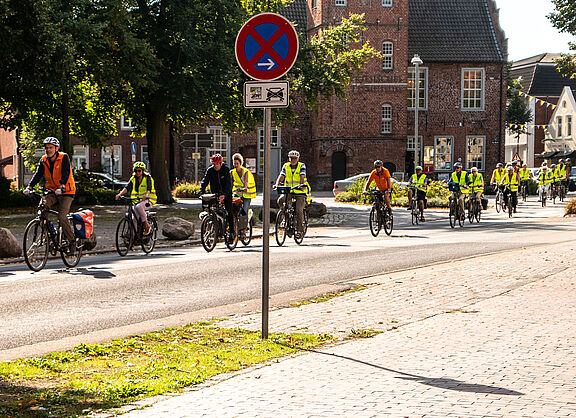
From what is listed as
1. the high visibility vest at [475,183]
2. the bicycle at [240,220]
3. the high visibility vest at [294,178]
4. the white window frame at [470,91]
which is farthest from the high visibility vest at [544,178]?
the bicycle at [240,220]

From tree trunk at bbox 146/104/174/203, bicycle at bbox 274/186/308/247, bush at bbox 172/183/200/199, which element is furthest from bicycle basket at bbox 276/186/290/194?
bush at bbox 172/183/200/199

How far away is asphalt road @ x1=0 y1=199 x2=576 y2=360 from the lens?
890 centimetres

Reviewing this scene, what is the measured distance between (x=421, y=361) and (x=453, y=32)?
5789cm

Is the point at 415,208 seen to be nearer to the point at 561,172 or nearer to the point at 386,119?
the point at 561,172

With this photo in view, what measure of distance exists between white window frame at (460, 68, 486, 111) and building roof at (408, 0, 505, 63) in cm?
88

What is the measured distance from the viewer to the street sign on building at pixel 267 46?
24.7 feet

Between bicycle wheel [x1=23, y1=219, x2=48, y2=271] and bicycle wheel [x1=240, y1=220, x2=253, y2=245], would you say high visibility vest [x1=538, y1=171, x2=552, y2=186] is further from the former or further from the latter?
bicycle wheel [x1=23, y1=219, x2=48, y2=271]

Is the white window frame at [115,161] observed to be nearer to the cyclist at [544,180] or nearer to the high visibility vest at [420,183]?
the cyclist at [544,180]

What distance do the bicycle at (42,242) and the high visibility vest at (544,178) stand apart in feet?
103

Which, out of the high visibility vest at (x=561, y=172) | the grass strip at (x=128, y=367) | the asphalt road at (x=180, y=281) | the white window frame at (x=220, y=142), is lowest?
the asphalt road at (x=180, y=281)

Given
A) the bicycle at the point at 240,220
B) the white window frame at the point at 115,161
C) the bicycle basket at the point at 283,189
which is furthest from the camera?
the white window frame at the point at 115,161

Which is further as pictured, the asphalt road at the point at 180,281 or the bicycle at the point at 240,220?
the bicycle at the point at 240,220

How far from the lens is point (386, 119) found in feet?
188

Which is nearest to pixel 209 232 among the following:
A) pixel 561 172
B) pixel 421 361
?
pixel 421 361
